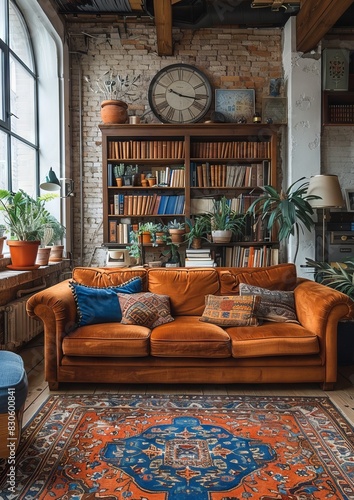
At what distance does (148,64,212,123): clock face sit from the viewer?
5719 mm

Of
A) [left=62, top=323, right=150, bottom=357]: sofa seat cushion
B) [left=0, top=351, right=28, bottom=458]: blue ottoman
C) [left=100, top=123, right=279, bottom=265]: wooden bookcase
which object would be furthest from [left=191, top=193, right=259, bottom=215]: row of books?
[left=0, top=351, right=28, bottom=458]: blue ottoman

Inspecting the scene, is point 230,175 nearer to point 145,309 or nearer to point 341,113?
point 341,113

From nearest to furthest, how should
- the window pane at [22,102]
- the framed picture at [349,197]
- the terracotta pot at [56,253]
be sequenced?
the window pane at [22,102] → the terracotta pot at [56,253] → the framed picture at [349,197]

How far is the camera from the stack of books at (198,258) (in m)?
5.23

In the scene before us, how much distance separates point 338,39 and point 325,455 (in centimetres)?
517

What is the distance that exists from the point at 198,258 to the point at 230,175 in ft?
3.76

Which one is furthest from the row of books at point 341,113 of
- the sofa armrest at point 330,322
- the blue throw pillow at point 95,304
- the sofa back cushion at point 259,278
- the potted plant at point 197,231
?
the blue throw pillow at point 95,304

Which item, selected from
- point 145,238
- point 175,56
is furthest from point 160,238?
point 175,56

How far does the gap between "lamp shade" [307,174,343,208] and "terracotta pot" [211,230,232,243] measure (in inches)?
41.4

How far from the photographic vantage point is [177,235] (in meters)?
5.33

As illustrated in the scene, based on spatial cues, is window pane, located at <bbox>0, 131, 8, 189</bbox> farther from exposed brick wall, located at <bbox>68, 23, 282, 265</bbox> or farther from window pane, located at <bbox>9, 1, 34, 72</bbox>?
exposed brick wall, located at <bbox>68, 23, 282, 265</bbox>

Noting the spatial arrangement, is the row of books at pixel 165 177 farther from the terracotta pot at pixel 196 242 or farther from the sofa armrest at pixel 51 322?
the sofa armrest at pixel 51 322

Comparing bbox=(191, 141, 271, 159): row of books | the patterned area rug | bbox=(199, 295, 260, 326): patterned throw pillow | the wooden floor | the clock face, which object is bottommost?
the patterned area rug

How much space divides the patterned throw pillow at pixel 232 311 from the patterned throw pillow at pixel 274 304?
0.31 ft
